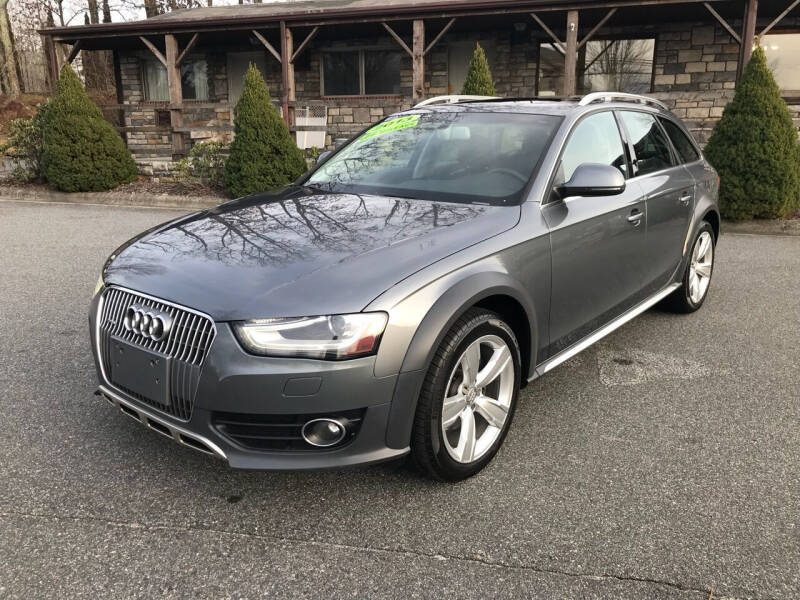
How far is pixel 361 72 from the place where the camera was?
56.5 feet

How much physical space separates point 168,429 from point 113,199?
1066 cm

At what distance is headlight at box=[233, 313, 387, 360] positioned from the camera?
2.33 m

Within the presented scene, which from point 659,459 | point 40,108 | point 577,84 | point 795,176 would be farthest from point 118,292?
point 577,84

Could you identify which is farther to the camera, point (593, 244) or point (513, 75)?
point (513, 75)

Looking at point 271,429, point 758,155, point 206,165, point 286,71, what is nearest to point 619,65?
point 758,155

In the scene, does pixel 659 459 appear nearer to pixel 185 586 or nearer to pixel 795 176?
pixel 185 586

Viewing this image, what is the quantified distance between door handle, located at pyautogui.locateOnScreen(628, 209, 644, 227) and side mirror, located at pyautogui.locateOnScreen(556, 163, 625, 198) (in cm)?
58

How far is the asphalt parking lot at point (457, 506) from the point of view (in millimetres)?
2252

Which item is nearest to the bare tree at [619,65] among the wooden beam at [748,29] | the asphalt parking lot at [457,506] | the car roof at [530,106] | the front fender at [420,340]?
the wooden beam at [748,29]

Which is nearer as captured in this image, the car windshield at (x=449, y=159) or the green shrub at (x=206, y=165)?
the car windshield at (x=449, y=159)

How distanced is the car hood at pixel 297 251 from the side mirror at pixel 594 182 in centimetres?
38

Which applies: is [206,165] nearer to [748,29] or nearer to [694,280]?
[694,280]

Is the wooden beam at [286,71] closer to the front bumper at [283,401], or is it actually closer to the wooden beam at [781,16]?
the wooden beam at [781,16]

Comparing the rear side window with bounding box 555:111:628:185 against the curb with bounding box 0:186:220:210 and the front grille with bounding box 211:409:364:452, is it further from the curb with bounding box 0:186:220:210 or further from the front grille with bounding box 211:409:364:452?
the curb with bounding box 0:186:220:210
